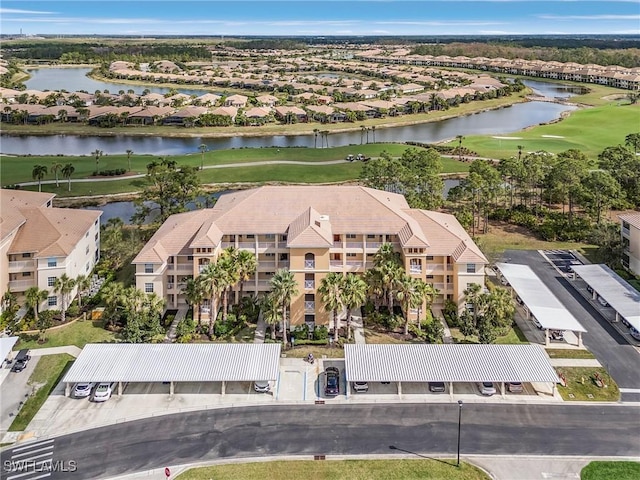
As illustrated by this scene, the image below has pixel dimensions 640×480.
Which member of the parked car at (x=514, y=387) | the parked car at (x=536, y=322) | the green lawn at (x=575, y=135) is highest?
the green lawn at (x=575, y=135)

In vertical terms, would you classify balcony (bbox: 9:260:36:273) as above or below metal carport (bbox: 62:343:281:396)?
above

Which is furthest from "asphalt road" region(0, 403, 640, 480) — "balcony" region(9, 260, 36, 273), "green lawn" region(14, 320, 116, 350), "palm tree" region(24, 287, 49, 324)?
"balcony" region(9, 260, 36, 273)

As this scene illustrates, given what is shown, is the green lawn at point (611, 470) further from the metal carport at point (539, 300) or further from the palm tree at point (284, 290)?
the palm tree at point (284, 290)

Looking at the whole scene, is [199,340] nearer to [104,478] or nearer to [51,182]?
[104,478]

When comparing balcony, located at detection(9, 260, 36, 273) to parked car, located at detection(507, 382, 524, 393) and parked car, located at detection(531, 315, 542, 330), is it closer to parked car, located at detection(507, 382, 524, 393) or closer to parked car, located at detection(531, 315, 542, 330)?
parked car, located at detection(507, 382, 524, 393)

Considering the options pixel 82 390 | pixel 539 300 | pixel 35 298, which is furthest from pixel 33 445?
pixel 539 300

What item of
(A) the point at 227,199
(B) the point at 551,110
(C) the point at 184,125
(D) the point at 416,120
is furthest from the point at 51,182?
(B) the point at 551,110

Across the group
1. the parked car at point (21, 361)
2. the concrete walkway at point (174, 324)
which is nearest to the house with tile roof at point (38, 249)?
the parked car at point (21, 361)

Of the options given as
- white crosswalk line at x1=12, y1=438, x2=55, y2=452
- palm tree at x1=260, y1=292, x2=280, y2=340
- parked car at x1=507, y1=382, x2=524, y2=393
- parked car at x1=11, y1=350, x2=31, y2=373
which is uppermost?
palm tree at x1=260, y1=292, x2=280, y2=340
